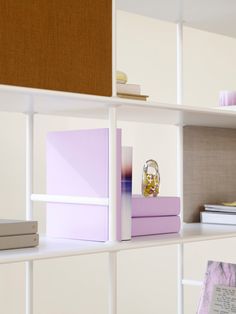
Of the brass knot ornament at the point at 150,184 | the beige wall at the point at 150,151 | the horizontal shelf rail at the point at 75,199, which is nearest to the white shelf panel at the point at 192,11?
the brass knot ornament at the point at 150,184

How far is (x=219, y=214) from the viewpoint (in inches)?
97.6

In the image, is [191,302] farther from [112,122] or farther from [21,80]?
[21,80]

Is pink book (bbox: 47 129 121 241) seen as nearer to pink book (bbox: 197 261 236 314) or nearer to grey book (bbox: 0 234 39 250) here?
grey book (bbox: 0 234 39 250)

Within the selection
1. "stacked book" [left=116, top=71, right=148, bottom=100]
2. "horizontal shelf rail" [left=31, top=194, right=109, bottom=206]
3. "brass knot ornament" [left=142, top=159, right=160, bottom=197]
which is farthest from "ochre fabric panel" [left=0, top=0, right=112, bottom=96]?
"brass knot ornament" [left=142, top=159, right=160, bottom=197]

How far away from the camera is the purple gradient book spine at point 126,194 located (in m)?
1.84

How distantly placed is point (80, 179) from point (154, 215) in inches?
10.5

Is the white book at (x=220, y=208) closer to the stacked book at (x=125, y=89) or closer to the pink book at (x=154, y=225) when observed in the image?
the pink book at (x=154, y=225)

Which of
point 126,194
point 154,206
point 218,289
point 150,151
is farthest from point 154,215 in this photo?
point 150,151

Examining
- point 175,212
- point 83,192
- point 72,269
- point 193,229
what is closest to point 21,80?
point 83,192

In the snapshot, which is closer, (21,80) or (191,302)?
(21,80)

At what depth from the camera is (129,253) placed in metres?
4.39

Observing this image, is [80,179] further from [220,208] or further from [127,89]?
[220,208]

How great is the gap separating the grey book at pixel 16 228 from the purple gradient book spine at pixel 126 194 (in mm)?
270

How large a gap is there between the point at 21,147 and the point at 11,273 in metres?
0.75
